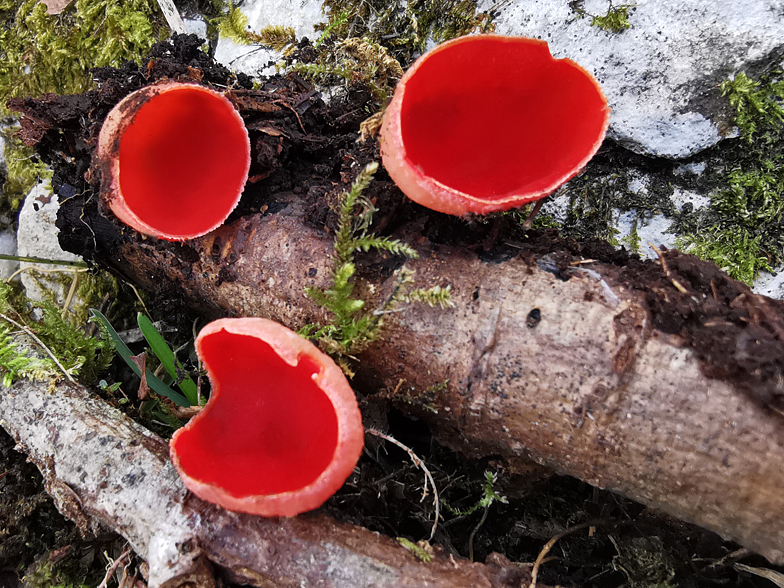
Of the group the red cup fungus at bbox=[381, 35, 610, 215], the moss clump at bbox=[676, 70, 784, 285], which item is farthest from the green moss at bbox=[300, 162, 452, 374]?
the moss clump at bbox=[676, 70, 784, 285]

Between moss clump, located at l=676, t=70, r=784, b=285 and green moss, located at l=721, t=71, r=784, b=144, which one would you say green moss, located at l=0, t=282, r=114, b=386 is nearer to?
moss clump, located at l=676, t=70, r=784, b=285

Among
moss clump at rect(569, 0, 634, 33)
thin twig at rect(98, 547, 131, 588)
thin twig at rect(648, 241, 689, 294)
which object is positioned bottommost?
thin twig at rect(98, 547, 131, 588)

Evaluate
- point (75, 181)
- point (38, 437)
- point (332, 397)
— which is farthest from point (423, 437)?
point (75, 181)

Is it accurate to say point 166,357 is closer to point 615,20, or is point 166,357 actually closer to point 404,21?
point 404,21

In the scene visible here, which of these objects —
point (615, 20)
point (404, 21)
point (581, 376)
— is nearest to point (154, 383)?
point (581, 376)

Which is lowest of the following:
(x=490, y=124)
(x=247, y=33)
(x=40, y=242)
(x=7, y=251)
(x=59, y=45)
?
(x=7, y=251)
